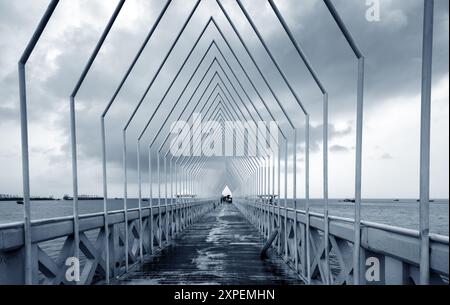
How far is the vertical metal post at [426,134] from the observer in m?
3.11

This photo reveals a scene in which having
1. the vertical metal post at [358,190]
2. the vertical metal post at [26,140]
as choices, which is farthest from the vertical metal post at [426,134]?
the vertical metal post at [26,140]

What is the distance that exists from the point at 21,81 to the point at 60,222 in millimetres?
2386

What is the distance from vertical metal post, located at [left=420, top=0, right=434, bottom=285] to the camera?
3111mm

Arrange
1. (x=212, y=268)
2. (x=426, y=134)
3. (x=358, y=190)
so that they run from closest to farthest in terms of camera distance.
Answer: (x=426, y=134) → (x=358, y=190) → (x=212, y=268)

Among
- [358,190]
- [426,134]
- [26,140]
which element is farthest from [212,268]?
[426,134]

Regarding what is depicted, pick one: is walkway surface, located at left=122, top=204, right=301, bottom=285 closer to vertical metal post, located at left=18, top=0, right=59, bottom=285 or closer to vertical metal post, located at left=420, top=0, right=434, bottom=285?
vertical metal post, located at left=18, top=0, right=59, bottom=285

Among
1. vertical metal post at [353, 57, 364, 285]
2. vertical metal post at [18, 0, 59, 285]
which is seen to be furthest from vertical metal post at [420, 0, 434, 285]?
vertical metal post at [18, 0, 59, 285]

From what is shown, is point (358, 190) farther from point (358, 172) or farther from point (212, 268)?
point (212, 268)

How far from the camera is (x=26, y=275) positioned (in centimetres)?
468

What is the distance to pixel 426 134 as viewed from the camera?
3145 millimetres

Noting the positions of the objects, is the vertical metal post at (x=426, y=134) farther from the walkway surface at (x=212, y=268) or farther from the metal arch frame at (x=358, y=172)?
the walkway surface at (x=212, y=268)

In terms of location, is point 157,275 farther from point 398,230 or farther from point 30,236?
point 398,230
